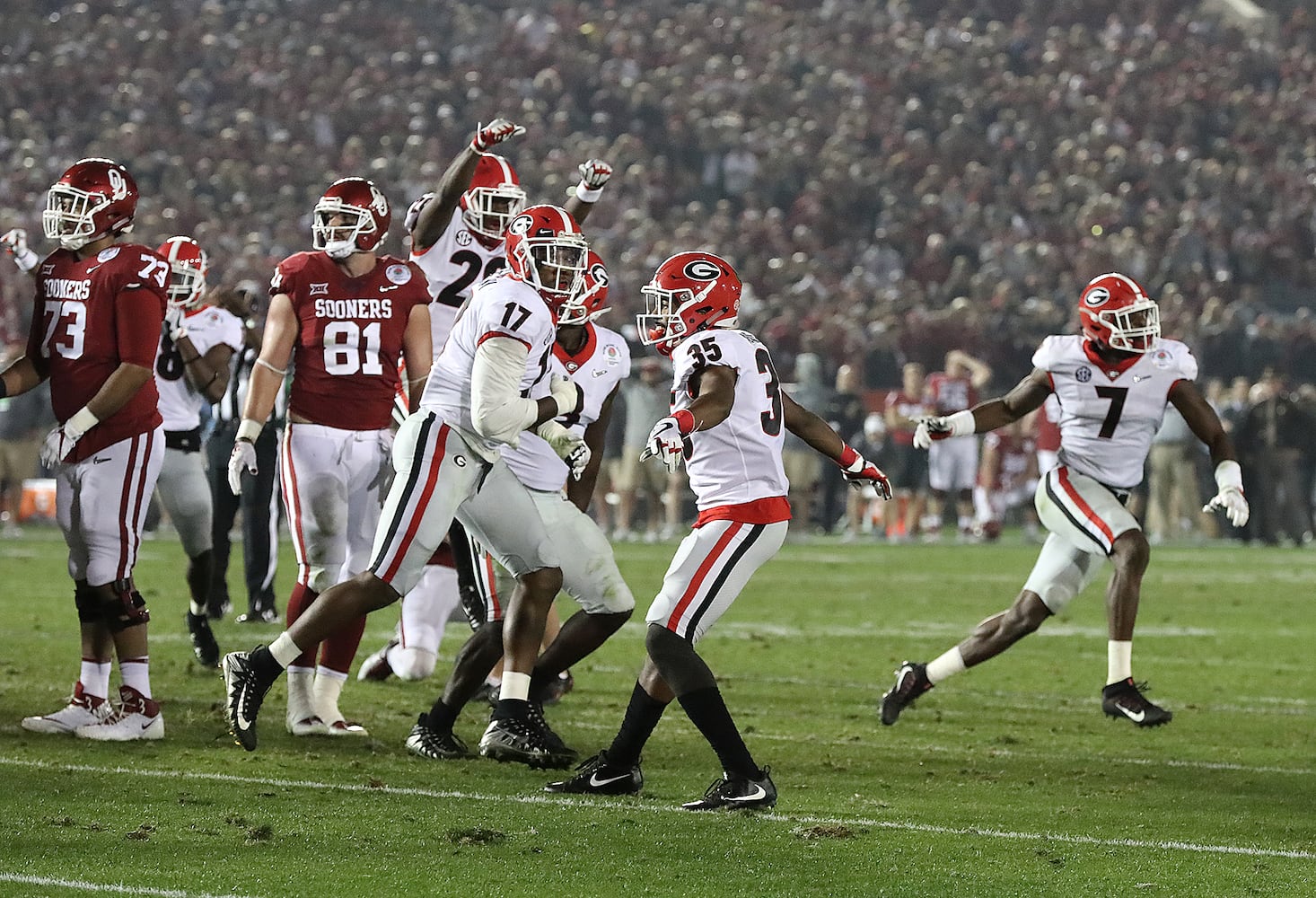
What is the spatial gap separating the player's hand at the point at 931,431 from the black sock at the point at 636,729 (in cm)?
237

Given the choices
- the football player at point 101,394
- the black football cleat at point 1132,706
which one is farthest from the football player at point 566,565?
the black football cleat at point 1132,706

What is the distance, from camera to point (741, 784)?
16.2ft

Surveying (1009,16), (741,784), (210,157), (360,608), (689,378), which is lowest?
(741,784)

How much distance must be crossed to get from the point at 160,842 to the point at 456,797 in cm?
97

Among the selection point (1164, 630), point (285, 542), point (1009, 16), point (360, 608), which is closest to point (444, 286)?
point (360, 608)

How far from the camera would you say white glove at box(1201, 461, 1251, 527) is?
7.11m

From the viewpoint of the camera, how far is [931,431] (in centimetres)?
728

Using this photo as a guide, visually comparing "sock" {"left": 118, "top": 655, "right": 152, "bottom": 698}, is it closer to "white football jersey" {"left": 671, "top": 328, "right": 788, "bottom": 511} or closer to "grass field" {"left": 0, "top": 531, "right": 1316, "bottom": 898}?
"grass field" {"left": 0, "top": 531, "right": 1316, "bottom": 898}

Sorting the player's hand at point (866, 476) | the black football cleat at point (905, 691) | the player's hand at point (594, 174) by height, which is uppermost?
the player's hand at point (594, 174)

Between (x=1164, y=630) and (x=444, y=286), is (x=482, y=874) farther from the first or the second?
(x=1164, y=630)

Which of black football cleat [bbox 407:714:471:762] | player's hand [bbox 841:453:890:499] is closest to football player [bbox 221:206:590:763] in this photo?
black football cleat [bbox 407:714:471:762]

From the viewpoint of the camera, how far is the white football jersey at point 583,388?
6.12m

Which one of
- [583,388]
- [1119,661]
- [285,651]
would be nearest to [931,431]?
[1119,661]

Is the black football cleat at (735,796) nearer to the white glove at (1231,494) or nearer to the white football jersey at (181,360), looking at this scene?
the white glove at (1231,494)
